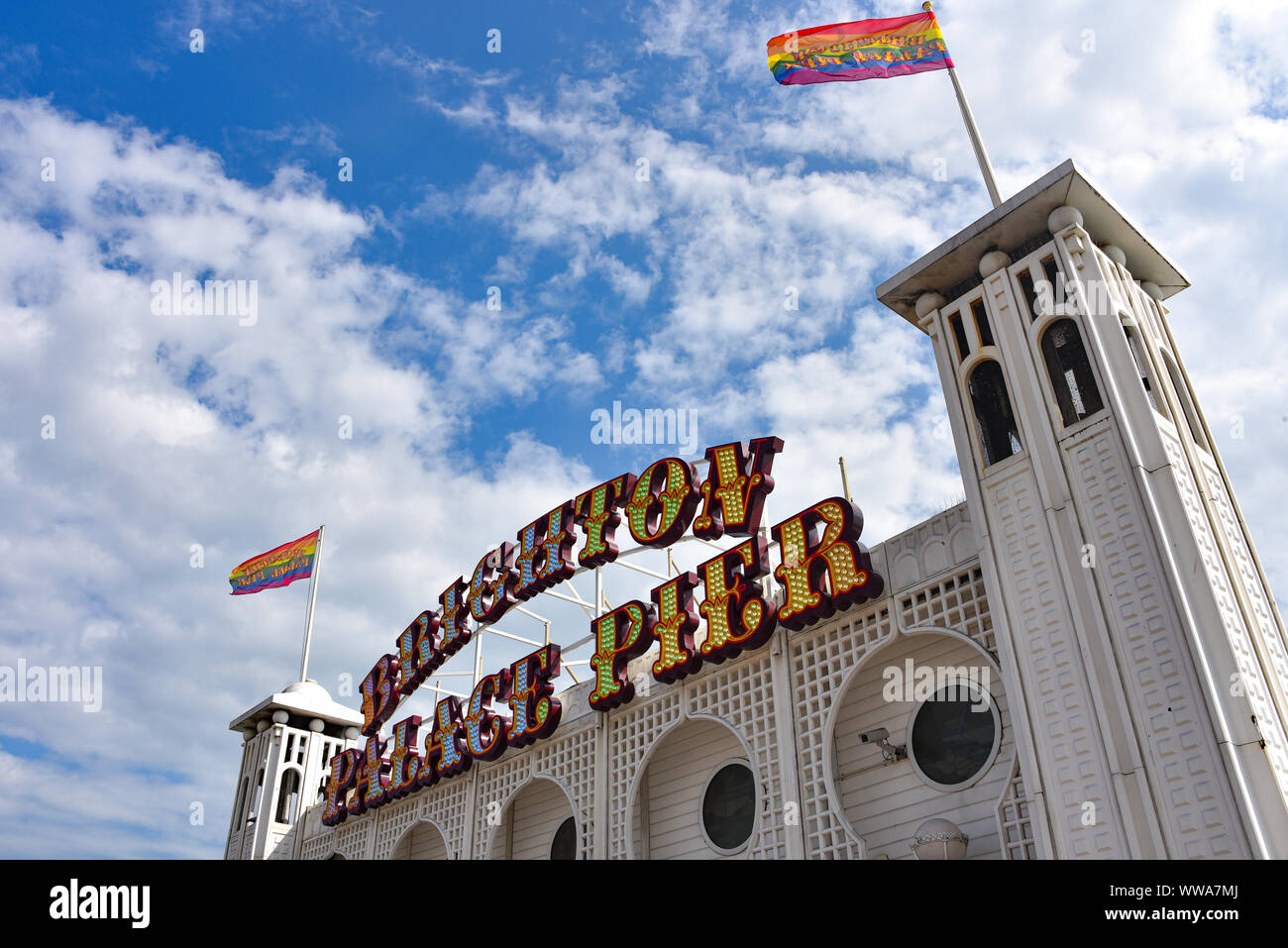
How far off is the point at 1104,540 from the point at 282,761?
2546 cm

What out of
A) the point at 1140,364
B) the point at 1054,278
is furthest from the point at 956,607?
the point at 1054,278

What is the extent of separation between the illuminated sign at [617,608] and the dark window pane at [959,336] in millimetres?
2885

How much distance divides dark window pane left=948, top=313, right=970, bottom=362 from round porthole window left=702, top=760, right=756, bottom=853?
7551mm

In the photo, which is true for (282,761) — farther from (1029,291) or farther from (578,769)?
(1029,291)

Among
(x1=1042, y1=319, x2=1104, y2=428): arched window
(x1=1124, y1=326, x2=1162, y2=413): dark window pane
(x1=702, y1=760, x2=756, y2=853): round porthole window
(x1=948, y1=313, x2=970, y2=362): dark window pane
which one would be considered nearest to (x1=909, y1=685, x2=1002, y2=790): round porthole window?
(x1=702, y1=760, x2=756, y2=853): round porthole window

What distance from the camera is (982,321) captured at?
14781mm

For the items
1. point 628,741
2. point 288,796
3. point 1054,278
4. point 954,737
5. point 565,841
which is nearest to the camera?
point 954,737

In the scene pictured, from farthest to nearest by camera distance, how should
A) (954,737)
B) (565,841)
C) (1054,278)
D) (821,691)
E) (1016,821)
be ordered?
(565,841) < (821,691) < (1054,278) < (954,737) < (1016,821)

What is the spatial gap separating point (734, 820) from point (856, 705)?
3111 mm

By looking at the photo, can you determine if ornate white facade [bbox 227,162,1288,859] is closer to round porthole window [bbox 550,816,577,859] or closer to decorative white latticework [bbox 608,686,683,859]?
decorative white latticework [bbox 608,686,683,859]

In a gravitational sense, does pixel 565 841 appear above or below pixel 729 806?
above
